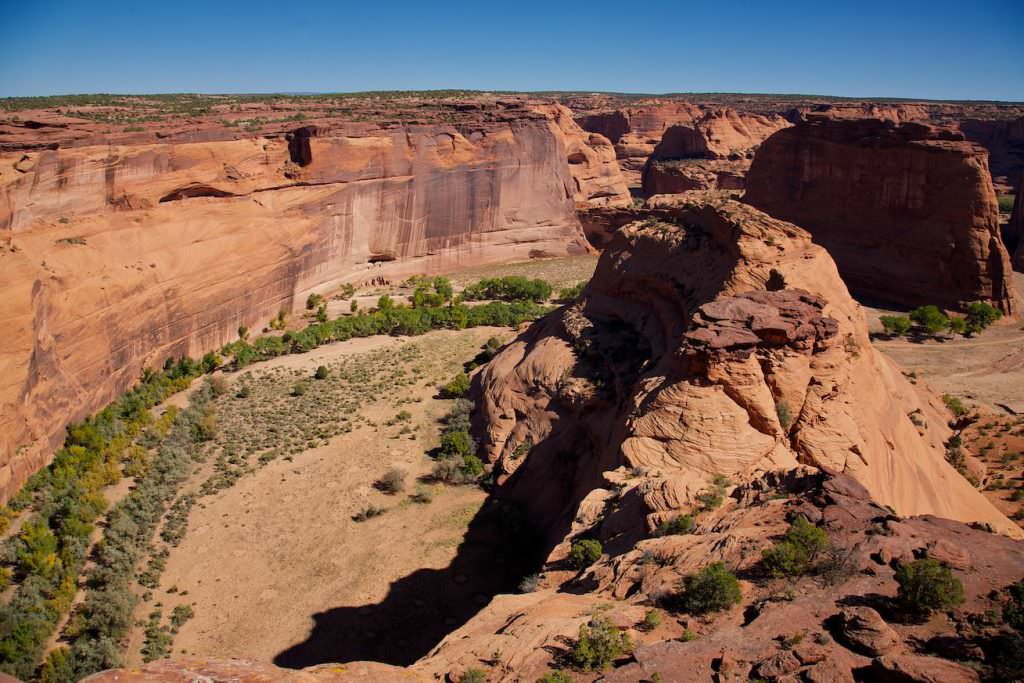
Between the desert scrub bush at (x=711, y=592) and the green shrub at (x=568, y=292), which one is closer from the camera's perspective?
the desert scrub bush at (x=711, y=592)

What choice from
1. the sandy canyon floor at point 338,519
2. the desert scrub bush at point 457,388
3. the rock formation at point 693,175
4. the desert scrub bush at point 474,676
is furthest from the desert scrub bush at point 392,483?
the rock formation at point 693,175

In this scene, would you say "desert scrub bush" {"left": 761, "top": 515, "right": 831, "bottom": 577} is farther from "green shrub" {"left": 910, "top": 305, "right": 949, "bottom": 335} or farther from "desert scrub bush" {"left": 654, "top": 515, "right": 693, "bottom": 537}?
"green shrub" {"left": 910, "top": 305, "right": 949, "bottom": 335}

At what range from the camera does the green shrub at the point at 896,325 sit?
34938mm

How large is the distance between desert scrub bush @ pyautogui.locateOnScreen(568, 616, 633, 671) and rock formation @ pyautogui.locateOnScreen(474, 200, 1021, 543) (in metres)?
3.14

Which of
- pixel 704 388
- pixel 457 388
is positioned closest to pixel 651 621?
pixel 704 388

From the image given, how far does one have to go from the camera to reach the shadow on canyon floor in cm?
1458

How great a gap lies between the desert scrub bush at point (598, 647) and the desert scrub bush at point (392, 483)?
11.7 metres

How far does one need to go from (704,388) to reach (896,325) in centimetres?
2556

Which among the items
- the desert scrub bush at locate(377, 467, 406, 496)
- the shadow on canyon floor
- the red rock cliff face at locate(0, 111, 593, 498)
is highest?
the red rock cliff face at locate(0, 111, 593, 498)

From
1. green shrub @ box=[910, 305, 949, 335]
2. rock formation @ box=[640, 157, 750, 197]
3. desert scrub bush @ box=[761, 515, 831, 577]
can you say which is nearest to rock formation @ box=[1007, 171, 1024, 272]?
green shrub @ box=[910, 305, 949, 335]

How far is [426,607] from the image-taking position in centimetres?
1577

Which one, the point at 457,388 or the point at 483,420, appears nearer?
the point at 483,420

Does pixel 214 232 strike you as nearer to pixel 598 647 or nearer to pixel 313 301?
pixel 313 301

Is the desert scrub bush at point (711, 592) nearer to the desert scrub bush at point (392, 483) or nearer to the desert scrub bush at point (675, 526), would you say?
the desert scrub bush at point (675, 526)
